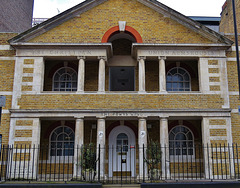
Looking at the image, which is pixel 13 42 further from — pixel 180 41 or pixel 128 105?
pixel 180 41

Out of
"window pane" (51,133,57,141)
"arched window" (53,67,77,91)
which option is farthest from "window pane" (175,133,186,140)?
"window pane" (51,133,57,141)

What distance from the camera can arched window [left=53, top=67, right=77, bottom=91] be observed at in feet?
55.5

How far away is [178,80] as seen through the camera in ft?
56.2

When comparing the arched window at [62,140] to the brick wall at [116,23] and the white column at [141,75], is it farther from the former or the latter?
the brick wall at [116,23]

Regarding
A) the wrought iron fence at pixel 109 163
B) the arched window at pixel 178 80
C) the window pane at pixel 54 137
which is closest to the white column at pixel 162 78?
the arched window at pixel 178 80

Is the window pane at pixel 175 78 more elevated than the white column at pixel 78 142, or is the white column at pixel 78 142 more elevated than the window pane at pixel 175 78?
the window pane at pixel 175 78

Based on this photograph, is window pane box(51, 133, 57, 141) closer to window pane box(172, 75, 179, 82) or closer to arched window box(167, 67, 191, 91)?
arched window box(167, 67, 191, 91)

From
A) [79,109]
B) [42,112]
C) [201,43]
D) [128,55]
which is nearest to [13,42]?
[42,112]

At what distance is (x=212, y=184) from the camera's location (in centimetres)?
1030

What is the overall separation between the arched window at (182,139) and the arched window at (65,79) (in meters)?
6.43

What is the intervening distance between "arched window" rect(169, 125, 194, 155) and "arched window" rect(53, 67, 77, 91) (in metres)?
6.43

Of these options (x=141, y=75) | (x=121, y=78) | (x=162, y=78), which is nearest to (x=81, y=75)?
(x=141, y=75)

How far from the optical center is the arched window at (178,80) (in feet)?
55.8

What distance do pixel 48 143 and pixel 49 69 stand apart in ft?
14.4
